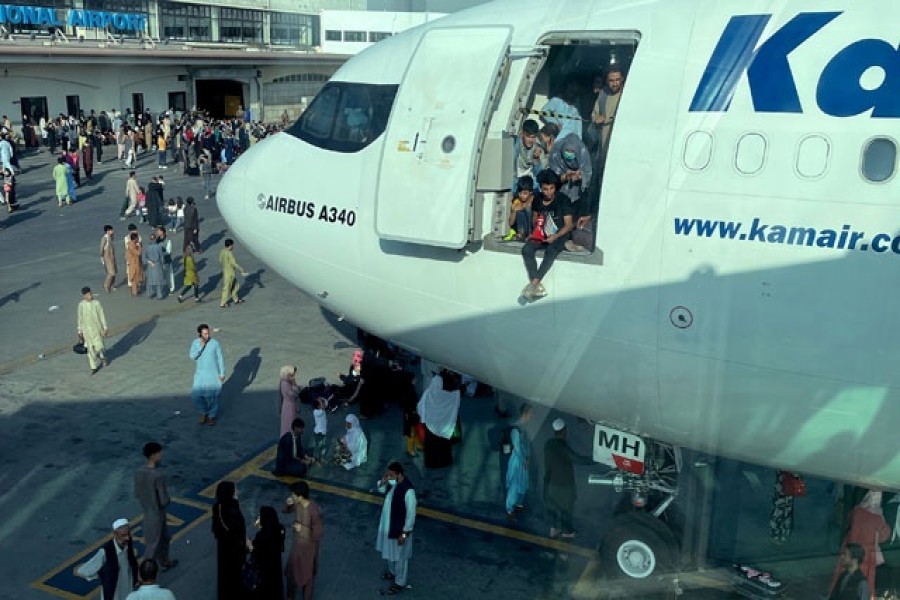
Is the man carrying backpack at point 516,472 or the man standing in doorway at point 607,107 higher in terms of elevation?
the man standing in doorway at point 607,107

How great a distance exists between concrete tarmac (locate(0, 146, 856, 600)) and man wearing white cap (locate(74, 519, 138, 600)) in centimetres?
96

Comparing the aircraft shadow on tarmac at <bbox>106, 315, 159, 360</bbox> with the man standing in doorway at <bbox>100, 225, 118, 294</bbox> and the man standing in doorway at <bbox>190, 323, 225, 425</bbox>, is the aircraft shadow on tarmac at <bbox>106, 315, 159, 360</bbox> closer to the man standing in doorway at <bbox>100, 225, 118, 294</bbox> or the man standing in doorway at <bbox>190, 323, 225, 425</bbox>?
the man standing in doorway at <bbox>100, 225, 118, 294</bbox>

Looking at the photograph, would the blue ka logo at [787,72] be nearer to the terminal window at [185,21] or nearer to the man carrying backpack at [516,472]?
the man carrying backpack at [516,472]

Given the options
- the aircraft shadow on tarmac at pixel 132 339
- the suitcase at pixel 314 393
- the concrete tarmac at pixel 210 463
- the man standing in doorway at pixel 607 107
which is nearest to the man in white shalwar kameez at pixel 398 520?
the concrete tarmac at pixel 210 463

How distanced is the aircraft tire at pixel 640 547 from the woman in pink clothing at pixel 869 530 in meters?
1.68

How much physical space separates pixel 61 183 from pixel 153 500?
23582 millimetres

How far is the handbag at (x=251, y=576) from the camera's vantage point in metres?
8.88

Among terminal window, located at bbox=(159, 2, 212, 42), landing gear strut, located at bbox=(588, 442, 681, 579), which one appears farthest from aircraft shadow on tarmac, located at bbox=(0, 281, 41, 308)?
terminal window, located at bbox=(159, 2, 212, 42)

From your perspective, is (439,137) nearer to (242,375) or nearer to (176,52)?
(242,375)

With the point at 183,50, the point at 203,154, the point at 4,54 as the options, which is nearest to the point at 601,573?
the point at 203,154

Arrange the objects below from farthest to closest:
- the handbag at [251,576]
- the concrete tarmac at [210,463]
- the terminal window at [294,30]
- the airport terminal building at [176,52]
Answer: the terminal window at [294,30], the airport terminal building at [176,52], the concrete tarmac at [210,463], the handbag at [251,576]

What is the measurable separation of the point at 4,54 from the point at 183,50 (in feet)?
45.8

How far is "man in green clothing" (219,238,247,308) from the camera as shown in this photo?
1923 centimetres

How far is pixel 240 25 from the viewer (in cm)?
5569
